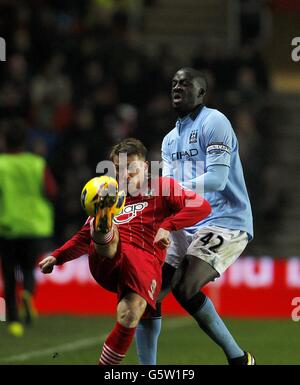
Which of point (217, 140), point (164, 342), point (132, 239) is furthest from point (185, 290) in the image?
point (164, 342)

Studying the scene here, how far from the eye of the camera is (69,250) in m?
7.05

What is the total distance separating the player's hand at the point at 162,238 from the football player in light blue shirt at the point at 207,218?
0.70 metres

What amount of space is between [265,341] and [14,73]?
7.52m

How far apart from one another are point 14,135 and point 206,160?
4405 mm

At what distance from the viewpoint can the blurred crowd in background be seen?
15.8m

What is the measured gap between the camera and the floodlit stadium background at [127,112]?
14031 mm

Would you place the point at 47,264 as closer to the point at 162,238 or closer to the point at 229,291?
the point at 162,238

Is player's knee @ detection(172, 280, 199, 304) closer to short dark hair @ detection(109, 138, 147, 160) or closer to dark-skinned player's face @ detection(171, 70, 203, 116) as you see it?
short dark hair @ detection(109, 138, 147, 160)

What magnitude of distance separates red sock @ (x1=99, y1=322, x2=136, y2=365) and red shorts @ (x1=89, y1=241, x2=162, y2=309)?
0.24 m

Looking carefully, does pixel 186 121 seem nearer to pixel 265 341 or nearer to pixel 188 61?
pixel 265 341

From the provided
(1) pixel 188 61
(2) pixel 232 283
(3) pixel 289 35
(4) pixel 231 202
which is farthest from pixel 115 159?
(3) pixel 289 35

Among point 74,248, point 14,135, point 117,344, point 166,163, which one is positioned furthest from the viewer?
point 14,135

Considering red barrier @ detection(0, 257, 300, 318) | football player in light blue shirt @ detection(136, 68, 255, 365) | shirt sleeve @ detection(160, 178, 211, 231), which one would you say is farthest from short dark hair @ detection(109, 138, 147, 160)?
red barrier @ detection(0, 257, 300, 318)

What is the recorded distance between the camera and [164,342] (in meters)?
10.7
